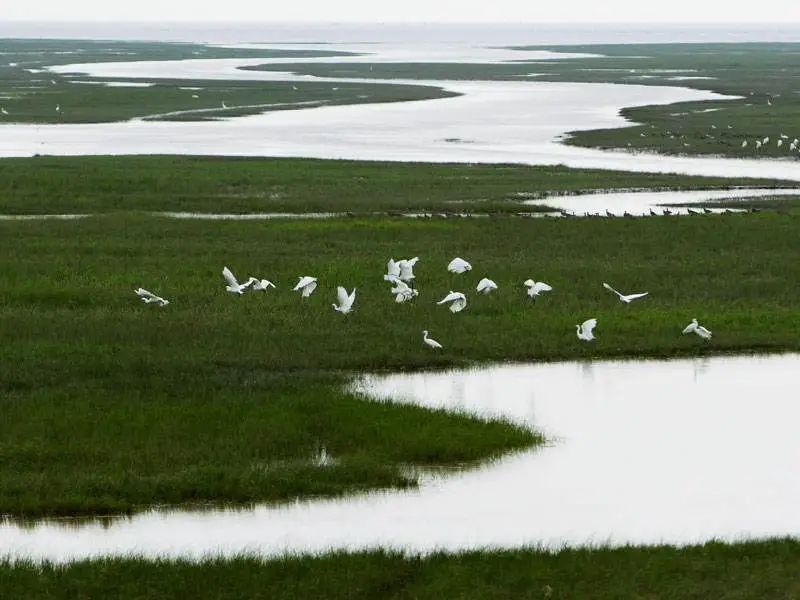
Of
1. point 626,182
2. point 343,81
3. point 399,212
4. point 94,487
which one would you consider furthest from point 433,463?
point 343,81

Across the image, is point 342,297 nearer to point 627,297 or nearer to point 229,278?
point 229,278

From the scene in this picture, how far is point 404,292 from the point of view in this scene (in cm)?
2584

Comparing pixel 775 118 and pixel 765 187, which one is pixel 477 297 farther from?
pixel 775 118

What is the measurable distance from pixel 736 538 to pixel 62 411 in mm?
8125

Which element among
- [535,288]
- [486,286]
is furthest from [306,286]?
[535,288]

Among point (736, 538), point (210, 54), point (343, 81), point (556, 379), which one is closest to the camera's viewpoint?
point (736, 538)

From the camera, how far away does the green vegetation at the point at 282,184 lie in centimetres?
4200

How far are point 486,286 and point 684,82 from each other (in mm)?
91305

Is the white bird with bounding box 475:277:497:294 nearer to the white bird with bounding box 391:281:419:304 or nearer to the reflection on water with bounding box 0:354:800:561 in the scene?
the white bird with bounding box 391:281:419:304

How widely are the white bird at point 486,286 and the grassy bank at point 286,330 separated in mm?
211

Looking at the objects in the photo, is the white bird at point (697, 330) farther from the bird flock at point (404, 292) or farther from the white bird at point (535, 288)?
the white bird at point (535, 288)

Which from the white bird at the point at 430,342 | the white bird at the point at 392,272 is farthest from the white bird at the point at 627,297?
the white bird at the point at 430,342

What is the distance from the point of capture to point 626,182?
158 feet

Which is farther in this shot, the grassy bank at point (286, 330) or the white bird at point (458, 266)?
the white bird at point (458, 266)
